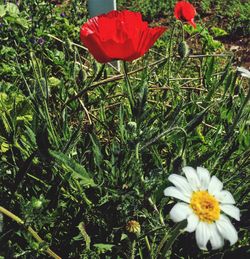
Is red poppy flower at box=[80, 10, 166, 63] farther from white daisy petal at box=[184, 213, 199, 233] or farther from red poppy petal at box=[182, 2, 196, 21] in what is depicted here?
red poppy petal at box=[182, 2, 196, 21]

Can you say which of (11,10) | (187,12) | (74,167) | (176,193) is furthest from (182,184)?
(11,10)

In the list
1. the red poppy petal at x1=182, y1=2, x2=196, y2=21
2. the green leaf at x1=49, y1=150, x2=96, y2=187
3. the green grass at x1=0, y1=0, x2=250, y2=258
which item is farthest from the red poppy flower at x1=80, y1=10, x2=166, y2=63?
the red poppy petal at x1=182, y1=2, x2=196, y2=21

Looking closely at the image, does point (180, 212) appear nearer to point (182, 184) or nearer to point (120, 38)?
point (182, 184)

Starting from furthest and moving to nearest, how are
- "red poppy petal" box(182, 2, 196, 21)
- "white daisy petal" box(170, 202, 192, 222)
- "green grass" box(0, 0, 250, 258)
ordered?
"red poppy petal" box(182, 2, 196, 21) → "green grass" box(0, 0, 250, 258) → "white daisy petal" box(170, 202, 192, 222)

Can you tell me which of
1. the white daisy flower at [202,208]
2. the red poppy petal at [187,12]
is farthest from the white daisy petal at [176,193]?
the red poppy petal at [187,12]

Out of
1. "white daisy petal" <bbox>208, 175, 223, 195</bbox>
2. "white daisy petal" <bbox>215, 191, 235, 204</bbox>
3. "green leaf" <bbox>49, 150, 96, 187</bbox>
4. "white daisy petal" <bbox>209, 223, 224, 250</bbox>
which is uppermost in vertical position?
"green leaf" <bbox>49, 150, 96, 187</bbox>

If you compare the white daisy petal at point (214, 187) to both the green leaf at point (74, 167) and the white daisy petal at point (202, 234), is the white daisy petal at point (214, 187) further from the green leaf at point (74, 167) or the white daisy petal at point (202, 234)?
the green leaf at point (74, 167)

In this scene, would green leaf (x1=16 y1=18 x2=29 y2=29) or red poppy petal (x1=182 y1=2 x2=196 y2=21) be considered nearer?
red poppy petal (x1=182 y1=2 x2=196 y2=21)

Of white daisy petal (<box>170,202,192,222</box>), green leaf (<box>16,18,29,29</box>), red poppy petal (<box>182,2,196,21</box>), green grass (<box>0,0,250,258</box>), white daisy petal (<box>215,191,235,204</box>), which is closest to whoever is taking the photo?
white daisy petal (<box>170,202,192,222</box>)
